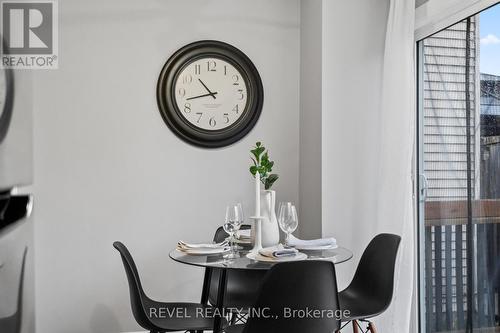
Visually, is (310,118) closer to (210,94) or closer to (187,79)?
(210,94)

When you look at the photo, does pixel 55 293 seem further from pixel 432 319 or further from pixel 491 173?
pixel 491 173

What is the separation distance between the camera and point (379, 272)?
224cm

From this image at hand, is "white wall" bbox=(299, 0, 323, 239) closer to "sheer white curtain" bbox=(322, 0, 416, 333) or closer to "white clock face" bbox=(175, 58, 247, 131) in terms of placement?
"sheer white curtain" bbox=(322, 0, 416, 333)

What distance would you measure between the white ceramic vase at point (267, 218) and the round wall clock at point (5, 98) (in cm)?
165

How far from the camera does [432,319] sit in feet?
8.78

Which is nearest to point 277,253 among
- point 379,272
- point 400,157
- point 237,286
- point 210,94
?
point 379,272

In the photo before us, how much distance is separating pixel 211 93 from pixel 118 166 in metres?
0.82

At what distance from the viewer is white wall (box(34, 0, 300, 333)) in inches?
113

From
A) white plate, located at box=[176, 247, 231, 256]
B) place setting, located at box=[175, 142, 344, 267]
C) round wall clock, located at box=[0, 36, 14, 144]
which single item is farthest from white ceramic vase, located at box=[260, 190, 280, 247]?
round wall clock, located at box=[0, 36, 14, 144]

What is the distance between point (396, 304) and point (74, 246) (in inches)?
81.7

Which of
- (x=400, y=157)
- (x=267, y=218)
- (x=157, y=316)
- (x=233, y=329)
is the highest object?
(x=400, y=157)

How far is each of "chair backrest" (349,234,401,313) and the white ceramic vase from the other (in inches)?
21.9

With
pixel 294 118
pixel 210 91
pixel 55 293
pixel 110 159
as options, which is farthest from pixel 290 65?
pixel 55 293

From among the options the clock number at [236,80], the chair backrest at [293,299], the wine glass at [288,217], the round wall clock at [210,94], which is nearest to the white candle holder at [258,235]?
the wine glass at [288,217]
